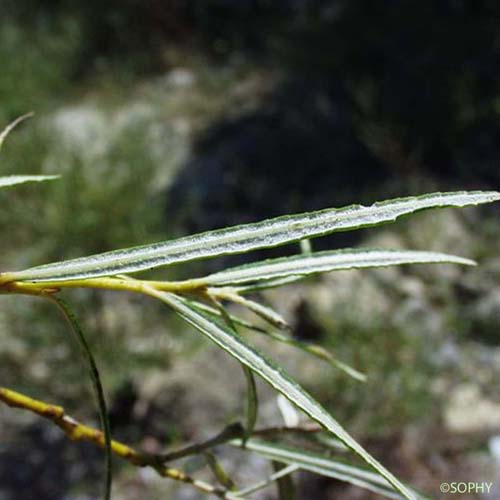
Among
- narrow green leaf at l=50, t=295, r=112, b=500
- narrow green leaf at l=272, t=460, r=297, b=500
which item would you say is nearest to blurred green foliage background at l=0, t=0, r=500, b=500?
narrow green leaf at l=272, t=460, r=297, b=500

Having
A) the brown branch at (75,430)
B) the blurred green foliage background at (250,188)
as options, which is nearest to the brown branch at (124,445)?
the brown branch at (75,430)

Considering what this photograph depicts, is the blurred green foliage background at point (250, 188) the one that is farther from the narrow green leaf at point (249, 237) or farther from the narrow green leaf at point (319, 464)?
the narrow green leaf at point (249, 237)

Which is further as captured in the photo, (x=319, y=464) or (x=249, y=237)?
(x=319, y=464)

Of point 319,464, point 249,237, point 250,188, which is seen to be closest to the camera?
point 249,237

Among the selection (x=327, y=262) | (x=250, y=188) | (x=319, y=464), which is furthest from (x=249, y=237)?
(x=250, y=188)

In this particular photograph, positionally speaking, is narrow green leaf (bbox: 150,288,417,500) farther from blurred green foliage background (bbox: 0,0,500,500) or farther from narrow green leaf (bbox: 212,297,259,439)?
blurred green foliage background (bbox: 0,0,500,500)

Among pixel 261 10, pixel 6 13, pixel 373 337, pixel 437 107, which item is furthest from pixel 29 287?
pixel 6 13

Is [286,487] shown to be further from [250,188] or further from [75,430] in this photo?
[250,188]
